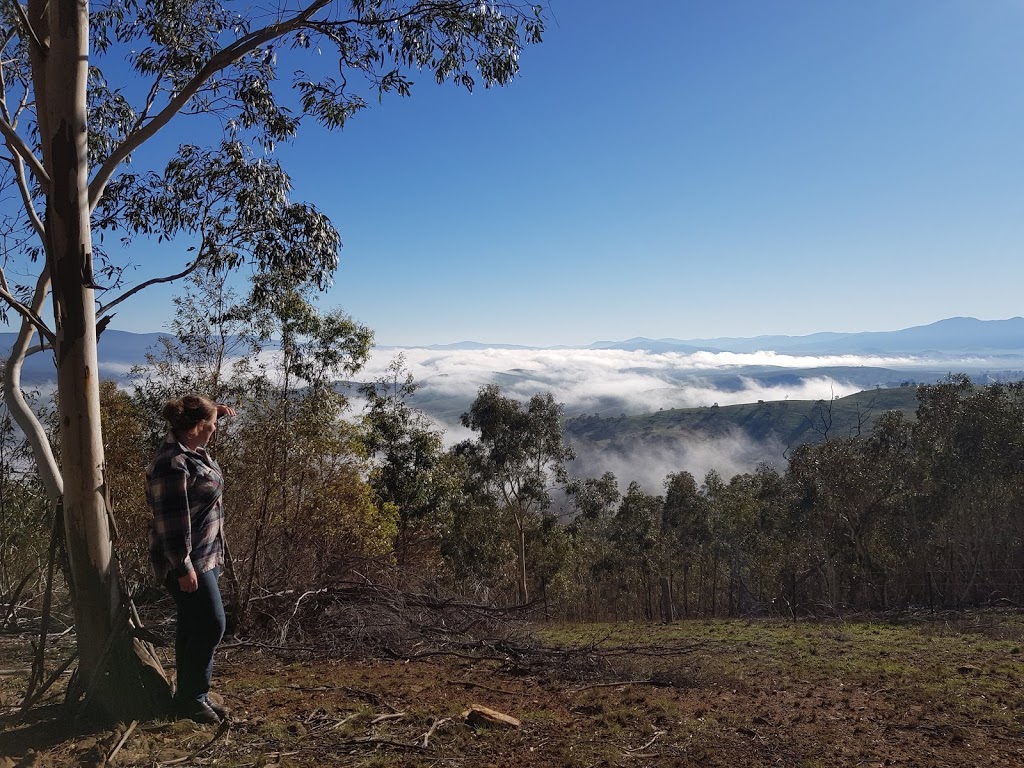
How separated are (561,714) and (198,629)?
2.29 m

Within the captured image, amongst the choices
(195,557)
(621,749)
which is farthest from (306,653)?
(621,749)

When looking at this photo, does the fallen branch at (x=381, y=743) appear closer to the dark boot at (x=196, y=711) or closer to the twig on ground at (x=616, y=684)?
the dark boot at (x=196, y=711)

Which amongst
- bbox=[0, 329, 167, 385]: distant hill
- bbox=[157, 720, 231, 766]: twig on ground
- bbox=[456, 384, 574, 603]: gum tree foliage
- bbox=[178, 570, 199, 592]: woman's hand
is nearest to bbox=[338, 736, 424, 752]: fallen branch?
bbox=[157, 720, 231, 766]: twig on ground

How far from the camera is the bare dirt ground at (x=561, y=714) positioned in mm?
3320

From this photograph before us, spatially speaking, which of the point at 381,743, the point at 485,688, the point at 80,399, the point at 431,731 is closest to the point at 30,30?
the point at 80,399

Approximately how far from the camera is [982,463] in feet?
72.9

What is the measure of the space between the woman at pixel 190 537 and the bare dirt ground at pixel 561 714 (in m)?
0.25

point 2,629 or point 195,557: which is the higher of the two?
point 195,557

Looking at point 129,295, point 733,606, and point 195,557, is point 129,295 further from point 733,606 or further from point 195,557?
point 733,606

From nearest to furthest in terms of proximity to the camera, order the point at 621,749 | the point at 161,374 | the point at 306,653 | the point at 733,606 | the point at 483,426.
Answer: the point at 621,749 → the point at 306,653 → the point at 161,374 → the point at 483,426 → the point at 733,606

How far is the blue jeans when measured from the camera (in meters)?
3.39

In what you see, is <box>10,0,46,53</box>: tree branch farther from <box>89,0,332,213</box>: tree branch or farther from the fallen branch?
the fallen branch

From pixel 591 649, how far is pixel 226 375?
6.60 metres

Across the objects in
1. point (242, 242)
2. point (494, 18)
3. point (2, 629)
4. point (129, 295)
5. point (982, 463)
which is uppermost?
point (494, 18)
